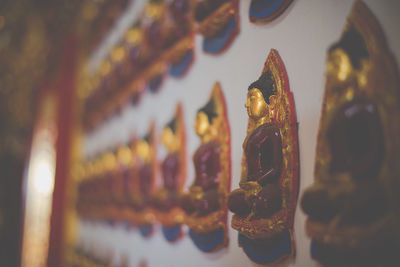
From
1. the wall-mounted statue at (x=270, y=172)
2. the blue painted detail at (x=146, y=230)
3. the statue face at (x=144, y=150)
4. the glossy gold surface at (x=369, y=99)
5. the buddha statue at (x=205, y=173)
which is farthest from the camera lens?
Result: the statue face at (x=144, y=150)

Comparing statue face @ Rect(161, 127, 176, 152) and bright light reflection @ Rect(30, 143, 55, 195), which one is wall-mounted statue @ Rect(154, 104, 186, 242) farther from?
bright light reflection @ Rect(30, 143, 55, 195)

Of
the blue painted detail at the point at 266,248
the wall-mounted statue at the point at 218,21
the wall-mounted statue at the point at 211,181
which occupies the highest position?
the wall-mounted statue at the point at 218,21

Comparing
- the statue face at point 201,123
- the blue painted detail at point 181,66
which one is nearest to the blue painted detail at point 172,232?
the statue face at point 201,123

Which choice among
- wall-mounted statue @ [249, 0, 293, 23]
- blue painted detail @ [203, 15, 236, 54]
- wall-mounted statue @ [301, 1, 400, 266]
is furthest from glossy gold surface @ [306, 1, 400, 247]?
blue painted detail @ [203, 15, 236, 54]

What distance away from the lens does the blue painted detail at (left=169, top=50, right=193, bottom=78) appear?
1.95m

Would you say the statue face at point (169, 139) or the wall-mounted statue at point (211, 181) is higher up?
the statue face at point (169, 139)

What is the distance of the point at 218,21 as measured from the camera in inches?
63.1

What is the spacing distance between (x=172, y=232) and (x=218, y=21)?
1.13 m

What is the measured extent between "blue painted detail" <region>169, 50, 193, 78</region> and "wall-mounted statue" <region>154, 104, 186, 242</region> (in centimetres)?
20

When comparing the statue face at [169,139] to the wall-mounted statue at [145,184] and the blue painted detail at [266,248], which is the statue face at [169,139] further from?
the blue painted detail at [266,248]

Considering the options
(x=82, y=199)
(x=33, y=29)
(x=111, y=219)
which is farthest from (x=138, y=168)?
(x=33, y=29)

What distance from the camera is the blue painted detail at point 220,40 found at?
158 centimetres

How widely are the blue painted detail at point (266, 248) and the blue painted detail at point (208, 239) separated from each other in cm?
18

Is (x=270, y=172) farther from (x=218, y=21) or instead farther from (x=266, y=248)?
(x=218, y=21)
